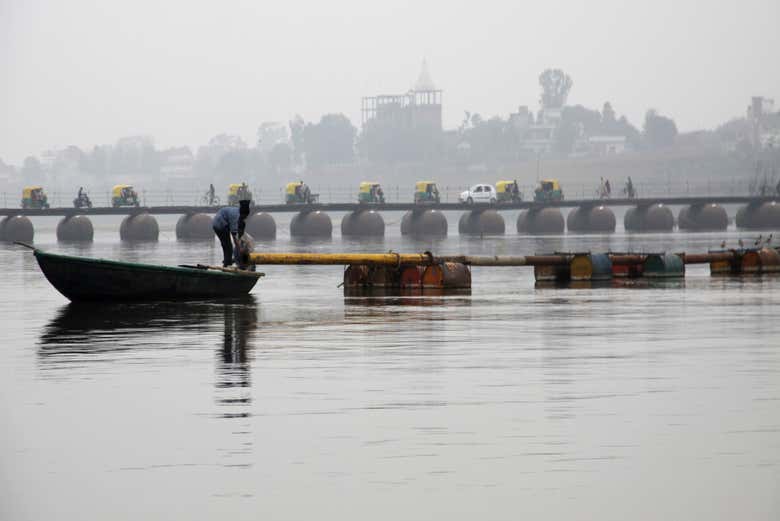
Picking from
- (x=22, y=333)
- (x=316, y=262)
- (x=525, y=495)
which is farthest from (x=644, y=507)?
(x=316, y=262)

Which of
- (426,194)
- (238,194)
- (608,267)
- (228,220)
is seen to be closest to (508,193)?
(426,194)

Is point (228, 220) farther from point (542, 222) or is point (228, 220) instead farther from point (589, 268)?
point (542, 222)

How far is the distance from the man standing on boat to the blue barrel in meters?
16.8

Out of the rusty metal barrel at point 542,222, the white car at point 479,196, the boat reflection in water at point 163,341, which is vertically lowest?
the rusty metal barrel at point 542,222

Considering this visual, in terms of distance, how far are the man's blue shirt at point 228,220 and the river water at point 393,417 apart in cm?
415

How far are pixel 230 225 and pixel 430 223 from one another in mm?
98414

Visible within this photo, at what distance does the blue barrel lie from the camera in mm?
47812

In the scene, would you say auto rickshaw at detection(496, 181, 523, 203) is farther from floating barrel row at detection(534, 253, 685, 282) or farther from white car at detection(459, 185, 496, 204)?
floating barrel row at detection(534, 253, 685, 282)

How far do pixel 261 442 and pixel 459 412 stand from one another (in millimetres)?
2912

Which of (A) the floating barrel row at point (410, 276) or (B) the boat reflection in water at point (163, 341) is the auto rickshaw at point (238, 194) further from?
(B) the boat reflection in water at point (163, 341)

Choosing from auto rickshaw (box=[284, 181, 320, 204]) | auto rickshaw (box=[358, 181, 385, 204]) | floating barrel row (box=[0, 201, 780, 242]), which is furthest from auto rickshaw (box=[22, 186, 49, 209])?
auto rickshaw (box=[358, 181, 385, 204])

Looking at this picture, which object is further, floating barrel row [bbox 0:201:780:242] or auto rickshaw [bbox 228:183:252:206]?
auto rickshaw [bbox 228:183:252:206]

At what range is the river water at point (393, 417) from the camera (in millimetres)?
12594

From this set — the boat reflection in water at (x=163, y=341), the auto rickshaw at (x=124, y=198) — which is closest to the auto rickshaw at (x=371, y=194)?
the auto rickshaw at (x=124, y=198)
